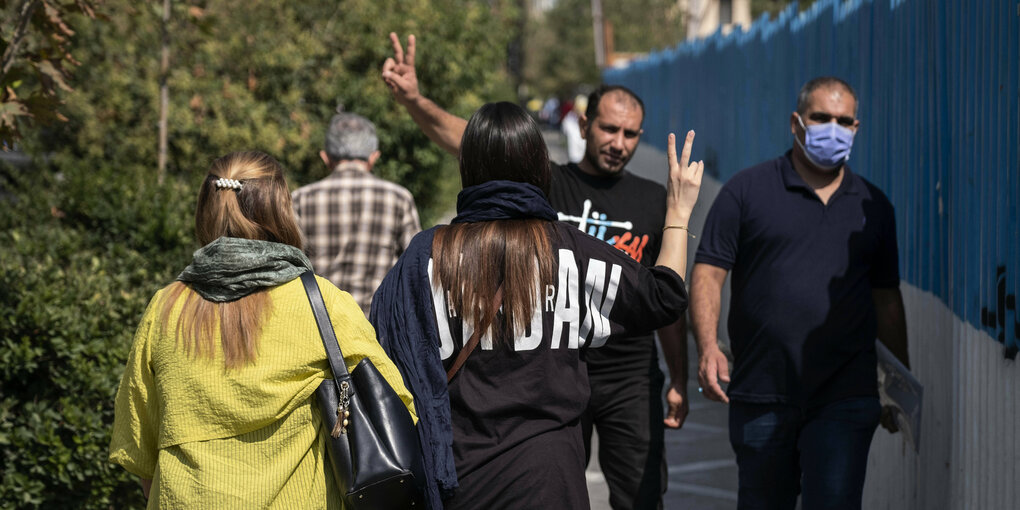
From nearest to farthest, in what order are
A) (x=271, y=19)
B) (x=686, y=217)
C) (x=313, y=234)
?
(x=686, y=217), (x=313, y=234), (x=271, y=19)

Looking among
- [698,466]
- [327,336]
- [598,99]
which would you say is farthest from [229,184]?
[698,466]

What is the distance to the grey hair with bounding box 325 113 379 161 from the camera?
519 cm

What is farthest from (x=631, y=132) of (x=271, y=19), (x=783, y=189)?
(x=271, y=19)

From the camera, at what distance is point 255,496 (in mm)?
2717

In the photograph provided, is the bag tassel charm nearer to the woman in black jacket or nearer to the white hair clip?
the woman in black jacket

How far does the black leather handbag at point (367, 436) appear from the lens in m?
2.68

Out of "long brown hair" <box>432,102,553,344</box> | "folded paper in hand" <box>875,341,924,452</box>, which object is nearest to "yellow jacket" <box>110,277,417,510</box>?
"long brown hair" <box>432,102,553,344</box>

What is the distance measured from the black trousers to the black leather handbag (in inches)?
63.3

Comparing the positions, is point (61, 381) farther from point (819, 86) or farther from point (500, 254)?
point (819, 86)

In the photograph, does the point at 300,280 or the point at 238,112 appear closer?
the point at 300,280

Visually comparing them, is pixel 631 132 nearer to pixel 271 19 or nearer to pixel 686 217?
pixel 686 217

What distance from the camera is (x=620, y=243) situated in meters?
4.30

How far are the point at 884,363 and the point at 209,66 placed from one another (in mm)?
8078

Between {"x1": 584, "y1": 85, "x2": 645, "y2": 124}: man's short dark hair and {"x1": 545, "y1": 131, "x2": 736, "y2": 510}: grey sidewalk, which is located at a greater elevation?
{"x1": 584, "y1": 85, "x2": 645, "y2": 124}: man's short dark hair
